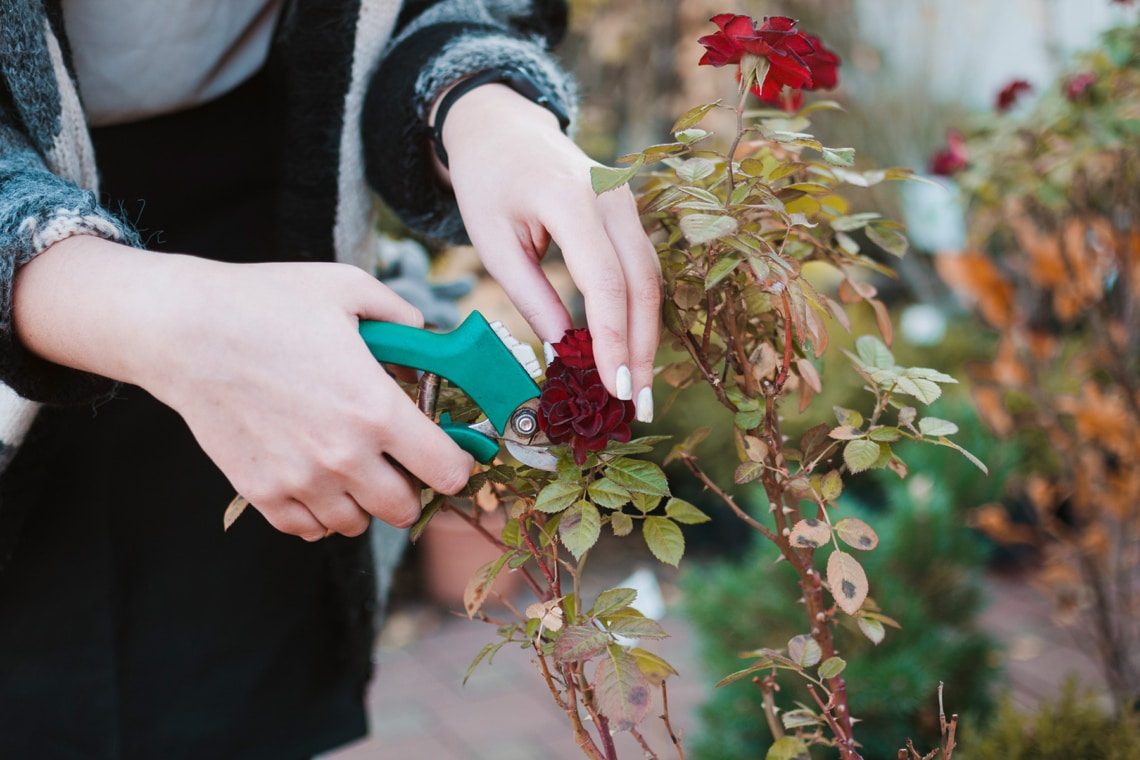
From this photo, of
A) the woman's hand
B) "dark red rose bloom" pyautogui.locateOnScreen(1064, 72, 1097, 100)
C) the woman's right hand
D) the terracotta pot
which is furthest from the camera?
the terracotta pot

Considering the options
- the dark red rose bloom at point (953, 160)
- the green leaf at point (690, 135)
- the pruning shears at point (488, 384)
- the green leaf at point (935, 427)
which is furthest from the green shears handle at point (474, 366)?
the dark red rose bloom at point (953, 160)

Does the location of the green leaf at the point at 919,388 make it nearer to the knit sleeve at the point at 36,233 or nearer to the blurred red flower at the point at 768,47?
the blurred red flower at the point at 768,47

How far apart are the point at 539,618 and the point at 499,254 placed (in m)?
0.30

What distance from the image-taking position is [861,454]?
0.70m

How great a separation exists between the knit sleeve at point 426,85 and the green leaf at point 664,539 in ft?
1.51

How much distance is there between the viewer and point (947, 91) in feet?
16.6

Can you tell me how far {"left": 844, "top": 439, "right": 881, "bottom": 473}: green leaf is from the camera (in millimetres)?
687

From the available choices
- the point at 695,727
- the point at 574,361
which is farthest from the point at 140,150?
the point at 695,727

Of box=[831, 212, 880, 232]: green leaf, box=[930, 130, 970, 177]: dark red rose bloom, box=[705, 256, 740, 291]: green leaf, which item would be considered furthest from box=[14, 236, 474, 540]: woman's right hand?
box=[930, 130, 970, 177]: dark red rose bloom

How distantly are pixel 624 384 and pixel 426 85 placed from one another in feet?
1.51

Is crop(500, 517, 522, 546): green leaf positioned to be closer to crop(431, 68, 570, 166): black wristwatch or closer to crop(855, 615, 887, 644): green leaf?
crop(855, 615, 887, 644): green leaf

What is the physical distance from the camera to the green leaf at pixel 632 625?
662 millimetres

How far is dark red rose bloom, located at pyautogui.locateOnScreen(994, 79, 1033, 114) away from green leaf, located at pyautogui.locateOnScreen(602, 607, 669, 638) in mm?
1539

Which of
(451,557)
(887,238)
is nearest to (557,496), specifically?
(887,238)
